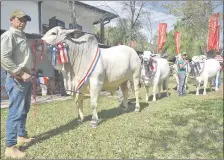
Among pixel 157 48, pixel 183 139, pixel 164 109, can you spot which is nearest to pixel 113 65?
pixel 183 139

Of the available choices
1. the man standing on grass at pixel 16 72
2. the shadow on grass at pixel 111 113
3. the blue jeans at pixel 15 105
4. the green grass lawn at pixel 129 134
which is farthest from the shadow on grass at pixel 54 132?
the shadow on grass at pixel 111 113

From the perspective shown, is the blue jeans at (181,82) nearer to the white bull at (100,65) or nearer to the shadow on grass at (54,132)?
the shadow on grass at (54,132)

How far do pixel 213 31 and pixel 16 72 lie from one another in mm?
2273

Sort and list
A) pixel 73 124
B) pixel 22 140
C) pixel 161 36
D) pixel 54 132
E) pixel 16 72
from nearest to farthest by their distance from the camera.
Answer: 1. pixel 161 36
2. pixel 16 72
3. pixel 22 140
4. pixel 54 132
5. pixel 73 124

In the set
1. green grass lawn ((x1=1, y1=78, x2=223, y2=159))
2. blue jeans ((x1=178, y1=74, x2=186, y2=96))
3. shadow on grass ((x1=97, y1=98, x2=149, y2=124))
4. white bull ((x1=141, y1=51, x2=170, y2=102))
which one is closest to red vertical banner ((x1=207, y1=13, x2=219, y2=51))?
green grass lawn ((x1=1, y1=78, x2=223, y2=159))

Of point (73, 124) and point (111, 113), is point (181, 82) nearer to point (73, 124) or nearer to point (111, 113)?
point (111, 113)

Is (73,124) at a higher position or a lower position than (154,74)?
lower

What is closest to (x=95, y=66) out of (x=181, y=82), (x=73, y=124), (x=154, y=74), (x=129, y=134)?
(x=129, y=134)

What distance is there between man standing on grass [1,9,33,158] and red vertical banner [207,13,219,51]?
5.89 ft

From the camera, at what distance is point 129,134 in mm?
4883

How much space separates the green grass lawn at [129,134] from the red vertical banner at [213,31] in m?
2.46

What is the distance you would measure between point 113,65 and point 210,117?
3.33m

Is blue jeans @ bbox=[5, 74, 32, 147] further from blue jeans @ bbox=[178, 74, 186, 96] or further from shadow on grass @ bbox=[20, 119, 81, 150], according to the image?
blue jeans @ bbox=[178, 74, 186, 96]

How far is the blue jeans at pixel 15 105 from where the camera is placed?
12.4 feet
